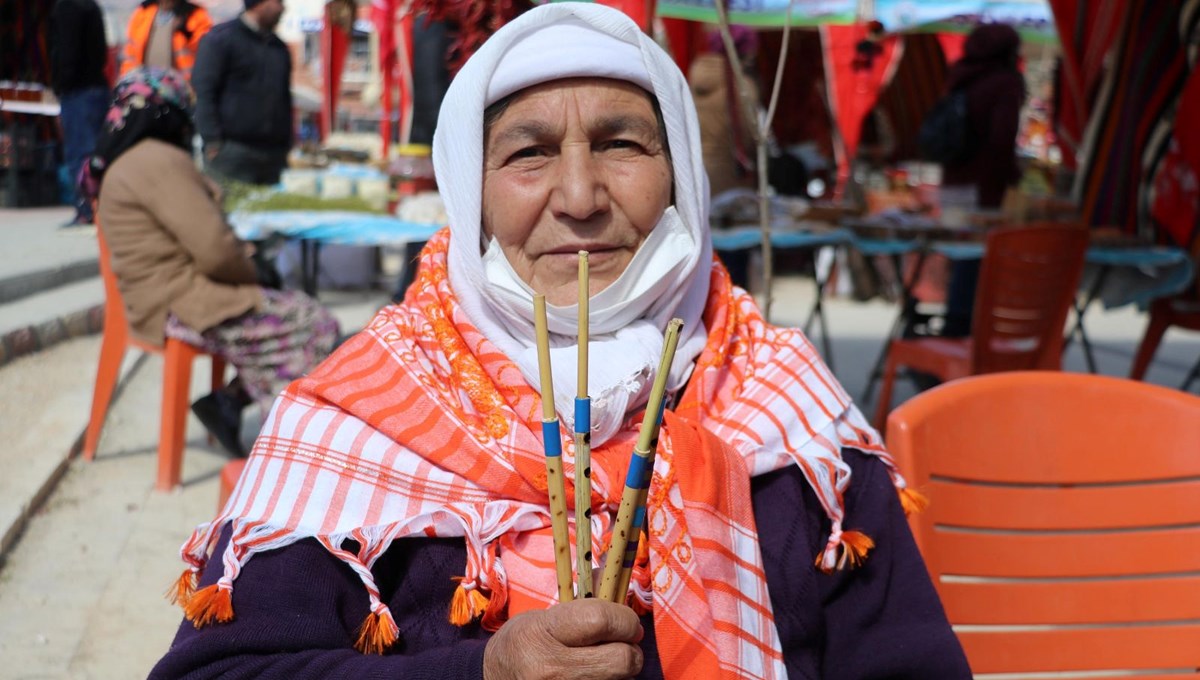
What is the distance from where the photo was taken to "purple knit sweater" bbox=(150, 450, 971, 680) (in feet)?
4.44

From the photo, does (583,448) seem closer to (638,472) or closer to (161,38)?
(638,472)

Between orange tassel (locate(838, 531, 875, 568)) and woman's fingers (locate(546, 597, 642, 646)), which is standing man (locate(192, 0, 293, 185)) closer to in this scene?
orange tassel (locate(838, 531, 875, 568))

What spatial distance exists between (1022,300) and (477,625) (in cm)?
365

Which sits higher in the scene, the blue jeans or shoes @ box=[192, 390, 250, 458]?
the blue jeans

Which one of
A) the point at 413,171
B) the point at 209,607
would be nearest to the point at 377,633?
the point at 209,607

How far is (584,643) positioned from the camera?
118cm

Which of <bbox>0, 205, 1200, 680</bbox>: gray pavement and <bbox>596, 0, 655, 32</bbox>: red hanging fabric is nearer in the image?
<bbox>0, 205, 1200, 680</bbox>: gray pavement

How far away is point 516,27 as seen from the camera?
1.64 m

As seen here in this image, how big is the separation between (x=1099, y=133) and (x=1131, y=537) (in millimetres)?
5254

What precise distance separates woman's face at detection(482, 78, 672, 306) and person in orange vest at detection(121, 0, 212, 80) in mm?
3894

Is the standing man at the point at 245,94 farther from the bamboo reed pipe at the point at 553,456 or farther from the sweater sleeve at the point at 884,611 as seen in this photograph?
the bamboo reed pipe at the point at 553,456

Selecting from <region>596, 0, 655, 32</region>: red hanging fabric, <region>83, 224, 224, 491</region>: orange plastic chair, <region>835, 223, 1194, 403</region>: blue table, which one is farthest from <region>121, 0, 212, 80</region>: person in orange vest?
<region>835, 223, 1194, 403</region>: blue table

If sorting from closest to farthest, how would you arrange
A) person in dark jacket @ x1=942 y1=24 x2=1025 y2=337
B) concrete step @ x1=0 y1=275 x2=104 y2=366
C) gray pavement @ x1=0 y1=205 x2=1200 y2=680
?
gray pavement @ x1=0 y1=205 x2=1200 y2=680
concrete step @ x1=0 y1=275 x2=104 y2=366
person in dark jacket @ x1=942 y1=24 x2=1025 y2=337

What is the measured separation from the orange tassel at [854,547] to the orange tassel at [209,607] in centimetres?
89
